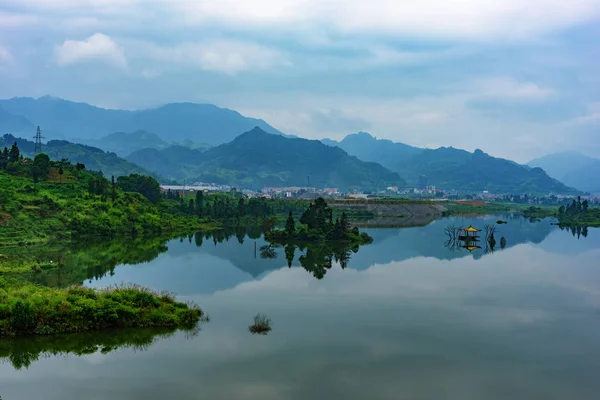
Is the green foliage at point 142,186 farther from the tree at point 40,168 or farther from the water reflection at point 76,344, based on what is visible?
the water reflection at point 76,344

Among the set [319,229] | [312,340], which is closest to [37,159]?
[319,229]

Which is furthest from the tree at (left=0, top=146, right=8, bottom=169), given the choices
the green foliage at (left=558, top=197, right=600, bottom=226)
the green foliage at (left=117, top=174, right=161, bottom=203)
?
the green foliage at (left=558, top=197, right=600, bottom=226)

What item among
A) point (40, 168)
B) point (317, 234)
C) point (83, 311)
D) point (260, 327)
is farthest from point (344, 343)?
point (40, 168)

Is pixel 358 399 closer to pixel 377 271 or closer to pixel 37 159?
pixel 377 271

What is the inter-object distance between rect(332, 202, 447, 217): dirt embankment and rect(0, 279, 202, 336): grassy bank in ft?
259

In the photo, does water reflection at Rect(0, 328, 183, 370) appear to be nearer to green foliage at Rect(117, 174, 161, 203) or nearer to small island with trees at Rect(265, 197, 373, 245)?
small island with trees at Rect(265, 197, 373, 245)

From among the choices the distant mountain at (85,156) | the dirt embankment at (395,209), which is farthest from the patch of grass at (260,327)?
the distant mountain at (85,156)

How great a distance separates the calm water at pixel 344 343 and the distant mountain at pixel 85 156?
496 feet

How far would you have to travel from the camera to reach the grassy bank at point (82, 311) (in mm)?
20062

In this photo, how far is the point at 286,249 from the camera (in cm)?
4850

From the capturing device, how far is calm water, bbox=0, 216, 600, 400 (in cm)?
1625

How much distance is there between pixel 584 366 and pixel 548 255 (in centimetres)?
3086

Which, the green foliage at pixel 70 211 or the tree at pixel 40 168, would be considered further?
the tree at pixel 40 168

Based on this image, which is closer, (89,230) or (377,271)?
(377,271)
